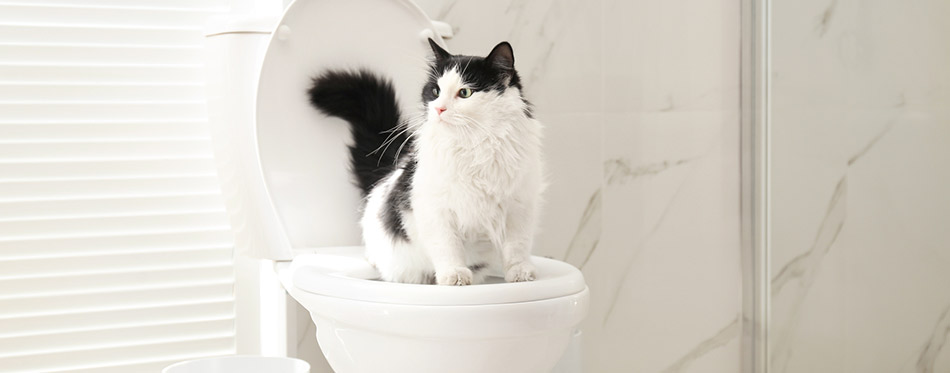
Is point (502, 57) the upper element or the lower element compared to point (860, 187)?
upper

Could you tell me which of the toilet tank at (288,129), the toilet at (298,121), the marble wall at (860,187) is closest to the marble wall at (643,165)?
→ the marble wall at (860,187)

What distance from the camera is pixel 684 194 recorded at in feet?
6.53

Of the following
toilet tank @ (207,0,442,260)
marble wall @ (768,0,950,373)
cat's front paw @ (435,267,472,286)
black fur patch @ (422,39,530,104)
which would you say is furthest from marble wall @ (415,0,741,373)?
cat's front paw @ (435,267,472,286)

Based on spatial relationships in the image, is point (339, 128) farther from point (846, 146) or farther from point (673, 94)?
point (846, 146)

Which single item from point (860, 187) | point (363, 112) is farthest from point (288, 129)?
point (860, 187)

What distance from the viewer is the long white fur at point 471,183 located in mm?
1167

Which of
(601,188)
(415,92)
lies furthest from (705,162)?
(415,92)

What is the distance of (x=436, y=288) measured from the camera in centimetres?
105

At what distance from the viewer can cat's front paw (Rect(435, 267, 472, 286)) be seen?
1129 millimetres

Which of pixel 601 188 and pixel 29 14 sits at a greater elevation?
pixel 29 14

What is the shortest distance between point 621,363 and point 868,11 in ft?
3.04

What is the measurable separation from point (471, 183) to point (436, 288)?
18cm

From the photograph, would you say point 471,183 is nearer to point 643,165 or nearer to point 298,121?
point 298,121

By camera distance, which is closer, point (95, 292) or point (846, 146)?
point (95, 292)
